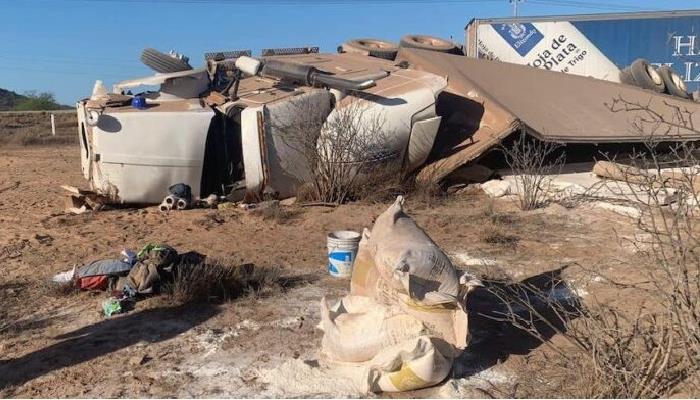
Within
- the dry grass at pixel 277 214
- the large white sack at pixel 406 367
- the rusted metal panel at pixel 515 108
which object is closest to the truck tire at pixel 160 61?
the dry grass at pixel 277 214

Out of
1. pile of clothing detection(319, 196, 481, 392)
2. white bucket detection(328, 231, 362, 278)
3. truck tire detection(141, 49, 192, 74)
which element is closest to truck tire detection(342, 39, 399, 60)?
truck tire detection(141, 49, 192, 74)

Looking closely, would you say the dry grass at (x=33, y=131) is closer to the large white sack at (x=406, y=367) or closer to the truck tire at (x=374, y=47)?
the truck tire at (x=374, y=47)

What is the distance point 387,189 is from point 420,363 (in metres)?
5.14

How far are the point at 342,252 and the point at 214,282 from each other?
→ 3.23ft

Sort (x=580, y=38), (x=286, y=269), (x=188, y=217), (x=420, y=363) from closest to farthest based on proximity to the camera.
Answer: (x=420, y=363)
(x=286, y=269)
(x=188, y=217)
(x=580, y=38)

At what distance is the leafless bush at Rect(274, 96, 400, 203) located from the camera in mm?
7848

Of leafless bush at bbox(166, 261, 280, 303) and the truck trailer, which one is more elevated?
the truck trailer

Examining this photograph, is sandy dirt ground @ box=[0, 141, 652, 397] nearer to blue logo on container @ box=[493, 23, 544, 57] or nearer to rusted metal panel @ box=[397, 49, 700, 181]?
rusted metal panel @ box=[397, 49, 700, 181]

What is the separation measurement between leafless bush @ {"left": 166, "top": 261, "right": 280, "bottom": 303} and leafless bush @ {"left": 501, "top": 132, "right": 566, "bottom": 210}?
3.85 metres

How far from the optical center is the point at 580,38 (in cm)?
1582

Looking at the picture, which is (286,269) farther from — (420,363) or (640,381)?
(640,381)

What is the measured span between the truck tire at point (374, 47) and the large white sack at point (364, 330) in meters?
7.98

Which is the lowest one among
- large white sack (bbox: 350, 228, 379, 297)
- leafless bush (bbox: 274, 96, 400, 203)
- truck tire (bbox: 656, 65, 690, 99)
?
large white sack (bbox: 350, 228, 379, 297)

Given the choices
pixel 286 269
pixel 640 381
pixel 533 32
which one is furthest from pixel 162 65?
pixel 533 32
